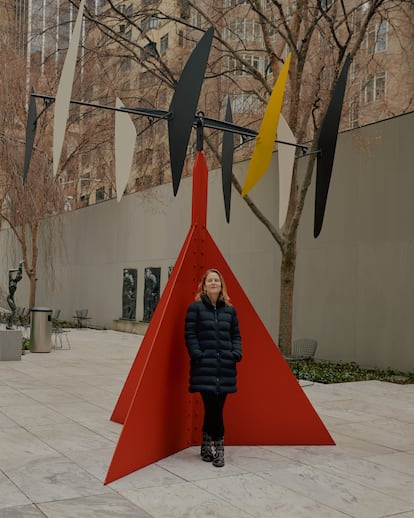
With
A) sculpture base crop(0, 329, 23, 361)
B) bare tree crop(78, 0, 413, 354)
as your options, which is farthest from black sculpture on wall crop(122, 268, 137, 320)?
sculpture base crop(0, 329, 23, 361)

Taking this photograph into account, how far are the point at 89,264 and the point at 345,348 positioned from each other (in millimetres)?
14941

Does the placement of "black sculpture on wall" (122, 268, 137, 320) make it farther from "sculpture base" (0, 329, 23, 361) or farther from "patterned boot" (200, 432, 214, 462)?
"patterned boot" (200, 432, 214, 462)

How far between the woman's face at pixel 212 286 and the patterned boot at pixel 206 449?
1.23 metres

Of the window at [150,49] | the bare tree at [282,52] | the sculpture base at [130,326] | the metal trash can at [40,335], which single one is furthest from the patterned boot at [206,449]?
the sculpture base at [130,326]

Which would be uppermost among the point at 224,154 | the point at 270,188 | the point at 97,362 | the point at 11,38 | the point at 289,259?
the point at 11,38

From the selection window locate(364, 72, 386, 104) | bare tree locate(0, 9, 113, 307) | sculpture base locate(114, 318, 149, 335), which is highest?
window locate(364, 72, 386, 104)

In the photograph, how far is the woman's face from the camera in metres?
5.93

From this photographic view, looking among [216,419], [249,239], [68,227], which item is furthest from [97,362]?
[68,227]

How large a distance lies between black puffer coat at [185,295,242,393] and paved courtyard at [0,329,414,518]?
0.73 meters

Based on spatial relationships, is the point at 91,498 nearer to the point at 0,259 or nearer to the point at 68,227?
the point at 68,227

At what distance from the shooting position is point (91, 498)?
4.72 metres

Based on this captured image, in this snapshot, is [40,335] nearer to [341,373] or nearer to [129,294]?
[341,373]

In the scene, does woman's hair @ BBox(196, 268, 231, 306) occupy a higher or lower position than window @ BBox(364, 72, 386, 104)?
lower

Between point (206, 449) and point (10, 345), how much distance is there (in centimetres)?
871
